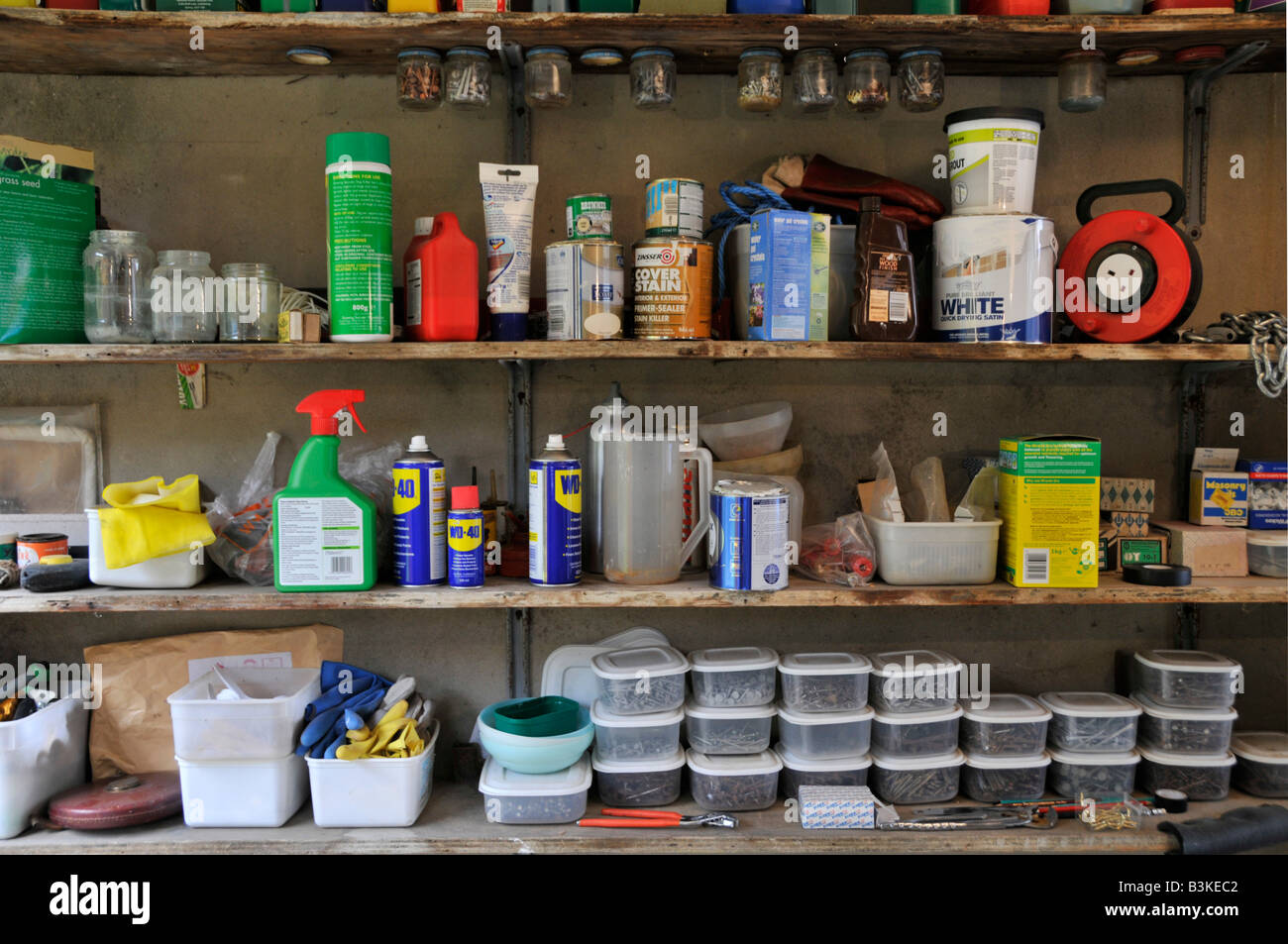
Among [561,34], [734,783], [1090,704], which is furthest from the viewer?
[1090,704]

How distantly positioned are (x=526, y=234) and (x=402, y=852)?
1232 mm

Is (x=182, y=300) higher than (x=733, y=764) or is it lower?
higher

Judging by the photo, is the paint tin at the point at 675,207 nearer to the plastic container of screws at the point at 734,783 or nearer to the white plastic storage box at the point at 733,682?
the white plastic storage box at the point at 733,682

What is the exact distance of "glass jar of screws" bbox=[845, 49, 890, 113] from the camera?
187 cm

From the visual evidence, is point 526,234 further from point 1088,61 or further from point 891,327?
point 1088,61

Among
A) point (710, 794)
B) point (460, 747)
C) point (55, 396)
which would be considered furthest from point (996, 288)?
point (55, 396)

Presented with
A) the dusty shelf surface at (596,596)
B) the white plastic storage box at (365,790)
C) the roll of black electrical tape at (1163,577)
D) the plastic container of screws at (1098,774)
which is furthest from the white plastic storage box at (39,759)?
the roll of black electrical tape at (1163,577)

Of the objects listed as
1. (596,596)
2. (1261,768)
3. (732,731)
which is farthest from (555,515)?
(1261,768)

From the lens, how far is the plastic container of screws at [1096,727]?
196cm

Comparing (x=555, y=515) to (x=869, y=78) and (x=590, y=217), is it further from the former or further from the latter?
(x=869, y=78)

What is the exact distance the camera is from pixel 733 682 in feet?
6.37

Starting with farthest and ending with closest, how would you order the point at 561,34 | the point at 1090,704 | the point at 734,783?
the point at 1090,704 → the point at 734,783 → the point at 561,34

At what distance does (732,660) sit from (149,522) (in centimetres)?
122

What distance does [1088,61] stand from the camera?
6.26 ft
